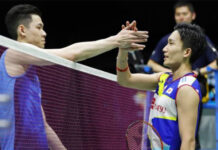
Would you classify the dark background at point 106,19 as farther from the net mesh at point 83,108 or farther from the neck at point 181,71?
the neck at point 181,71

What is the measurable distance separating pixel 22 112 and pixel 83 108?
25.3 inches

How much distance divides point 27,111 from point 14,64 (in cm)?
29

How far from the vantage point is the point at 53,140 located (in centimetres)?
298

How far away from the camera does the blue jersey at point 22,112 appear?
8.59 ft

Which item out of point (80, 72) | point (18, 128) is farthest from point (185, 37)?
point (18, 128)

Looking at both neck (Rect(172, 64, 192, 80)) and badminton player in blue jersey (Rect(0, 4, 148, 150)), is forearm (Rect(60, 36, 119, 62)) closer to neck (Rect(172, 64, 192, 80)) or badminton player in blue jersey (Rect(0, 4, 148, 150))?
badminton player in blue jersey (Rect(0, 4, 148, 150))

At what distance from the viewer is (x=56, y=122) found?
2963 mm

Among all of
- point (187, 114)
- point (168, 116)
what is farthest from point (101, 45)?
point (187, 114)

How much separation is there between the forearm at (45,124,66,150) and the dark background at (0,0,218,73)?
6.81m

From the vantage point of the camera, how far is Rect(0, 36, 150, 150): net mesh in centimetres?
294

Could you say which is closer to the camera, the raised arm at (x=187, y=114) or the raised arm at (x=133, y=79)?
the raised arm at (x=187, y=114)

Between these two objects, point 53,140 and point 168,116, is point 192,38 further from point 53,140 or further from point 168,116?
point 53,140

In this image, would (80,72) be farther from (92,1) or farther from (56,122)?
(92,1)

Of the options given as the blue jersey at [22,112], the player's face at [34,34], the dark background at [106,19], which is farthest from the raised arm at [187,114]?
the dark background at [106,19]
